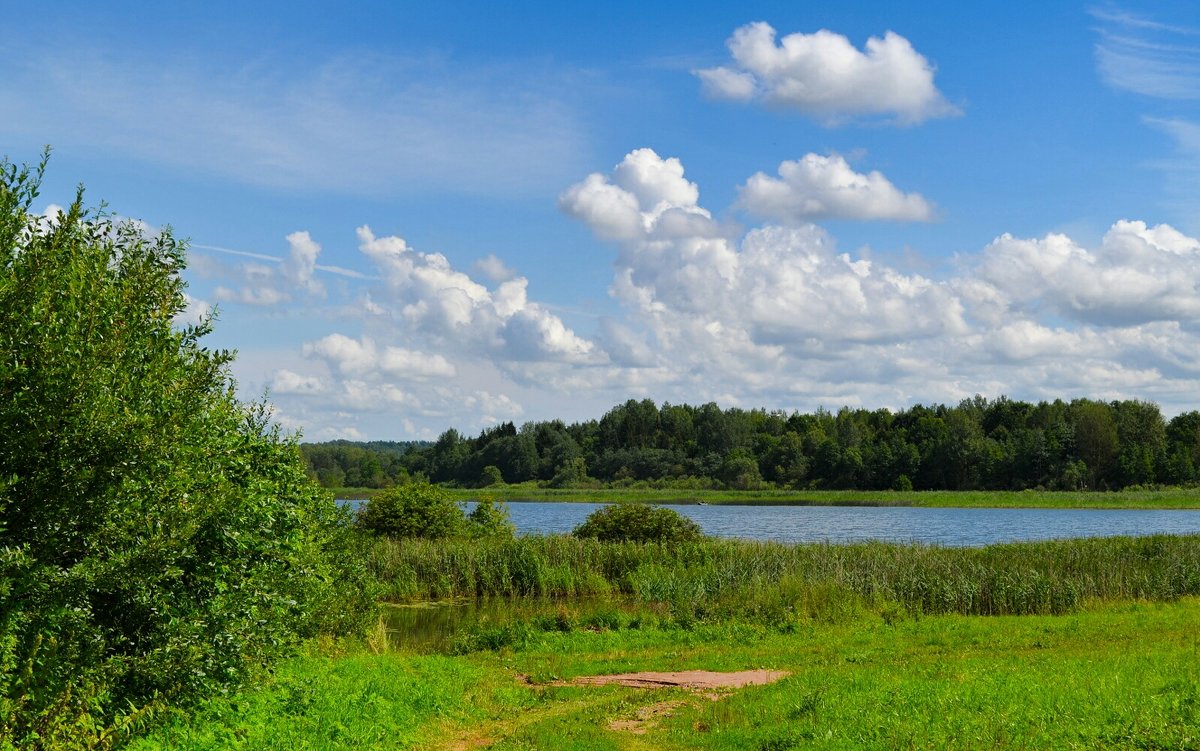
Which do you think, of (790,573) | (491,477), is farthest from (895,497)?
(790,573)

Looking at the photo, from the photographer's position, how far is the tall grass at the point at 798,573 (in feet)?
80.6

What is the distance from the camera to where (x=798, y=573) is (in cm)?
2662

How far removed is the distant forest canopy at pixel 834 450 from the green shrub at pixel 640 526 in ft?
159

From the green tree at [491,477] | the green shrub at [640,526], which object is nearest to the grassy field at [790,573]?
the green shrub at [640,526]

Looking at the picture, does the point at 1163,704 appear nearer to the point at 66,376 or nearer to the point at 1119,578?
the point at 66,376

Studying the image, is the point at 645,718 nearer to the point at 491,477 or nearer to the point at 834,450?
the point at 834,450

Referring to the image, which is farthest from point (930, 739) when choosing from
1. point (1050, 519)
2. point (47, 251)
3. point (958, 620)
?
point (1050, 519)

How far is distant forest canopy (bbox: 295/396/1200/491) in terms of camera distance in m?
102

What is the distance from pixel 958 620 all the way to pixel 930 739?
43.0 feet

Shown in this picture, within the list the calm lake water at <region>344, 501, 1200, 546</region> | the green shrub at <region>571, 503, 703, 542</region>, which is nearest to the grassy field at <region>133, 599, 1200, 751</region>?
the green shrub at <region>571, 503, 703, 542</region>

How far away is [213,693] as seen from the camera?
9836 mm

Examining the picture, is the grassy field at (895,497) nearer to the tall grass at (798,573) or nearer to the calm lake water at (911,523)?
the calm lake water at (911,523)

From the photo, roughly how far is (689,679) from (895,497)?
276 feet

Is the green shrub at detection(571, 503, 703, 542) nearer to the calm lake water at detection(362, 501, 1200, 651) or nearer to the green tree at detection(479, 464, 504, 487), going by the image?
the calm lake water at detection(362, 501, 1200, 651)
